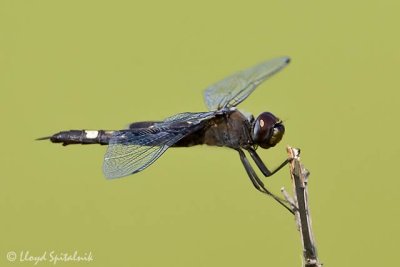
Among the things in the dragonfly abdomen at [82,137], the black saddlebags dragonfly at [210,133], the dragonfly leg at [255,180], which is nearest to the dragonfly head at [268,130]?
the black saddlebags dragonfly at [210,133]

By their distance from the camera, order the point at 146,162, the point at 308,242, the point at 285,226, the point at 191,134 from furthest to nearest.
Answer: the point at 191,134 < the point at 285,226 < the point at 146,162 < the point at 308,242

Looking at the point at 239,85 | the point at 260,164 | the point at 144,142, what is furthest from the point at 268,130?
the point at 144,142

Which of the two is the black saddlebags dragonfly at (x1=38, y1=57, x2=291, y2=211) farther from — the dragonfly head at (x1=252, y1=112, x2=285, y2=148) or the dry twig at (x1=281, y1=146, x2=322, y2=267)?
the dry twig at (x1=281, y1=146, x2=322, y2=267)

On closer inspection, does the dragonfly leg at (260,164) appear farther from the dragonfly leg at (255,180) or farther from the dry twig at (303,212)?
the dry twig at (303,212)

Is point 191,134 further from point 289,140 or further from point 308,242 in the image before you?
point 308,242

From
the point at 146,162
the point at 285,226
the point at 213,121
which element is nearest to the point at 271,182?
the point at 285,226

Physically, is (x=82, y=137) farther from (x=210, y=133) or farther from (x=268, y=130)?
(x=268, y=130)

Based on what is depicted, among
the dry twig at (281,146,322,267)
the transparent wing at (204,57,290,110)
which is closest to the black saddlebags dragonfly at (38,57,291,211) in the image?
the transparent wing at (204,57,290,110)
